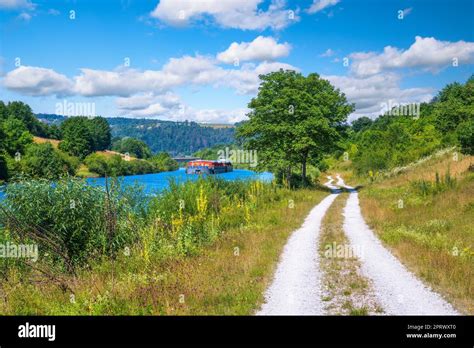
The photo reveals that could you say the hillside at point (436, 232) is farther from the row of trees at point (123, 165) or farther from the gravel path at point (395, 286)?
the row of trees at point (123, 165)

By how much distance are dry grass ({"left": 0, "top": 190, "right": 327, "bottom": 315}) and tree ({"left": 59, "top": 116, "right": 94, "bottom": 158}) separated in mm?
41942

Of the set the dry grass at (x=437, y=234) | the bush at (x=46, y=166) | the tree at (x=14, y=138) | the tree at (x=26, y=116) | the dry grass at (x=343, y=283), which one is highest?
the tree at (x=26, y=116)

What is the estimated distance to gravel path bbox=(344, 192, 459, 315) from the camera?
7.92 m

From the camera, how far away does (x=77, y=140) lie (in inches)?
2041

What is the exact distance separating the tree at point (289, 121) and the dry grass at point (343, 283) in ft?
74.2

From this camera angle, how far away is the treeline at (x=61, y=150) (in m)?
28.0

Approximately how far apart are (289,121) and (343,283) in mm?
30446

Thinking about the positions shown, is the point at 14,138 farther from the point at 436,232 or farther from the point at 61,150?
the point at 436,232

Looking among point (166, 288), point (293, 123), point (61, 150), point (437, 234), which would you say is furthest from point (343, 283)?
point (61, 150)

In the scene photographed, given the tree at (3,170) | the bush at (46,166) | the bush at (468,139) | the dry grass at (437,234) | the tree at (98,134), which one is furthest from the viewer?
the tree at (98,134)

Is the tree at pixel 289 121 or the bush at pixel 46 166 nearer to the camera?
the bush at pixel 46 166

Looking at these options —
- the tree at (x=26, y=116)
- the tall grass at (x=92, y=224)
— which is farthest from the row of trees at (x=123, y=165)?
the tree at (x=26, y=116)

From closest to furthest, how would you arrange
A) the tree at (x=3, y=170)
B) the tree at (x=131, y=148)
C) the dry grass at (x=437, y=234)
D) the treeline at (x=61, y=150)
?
the dry grass at (x=437, y=234) → the treeline at (x=61, y=150) → the tree at (x=3, y=170) → the tree at (x=131, y=148)
